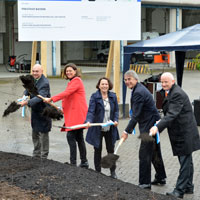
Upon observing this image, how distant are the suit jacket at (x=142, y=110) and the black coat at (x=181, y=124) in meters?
0.33

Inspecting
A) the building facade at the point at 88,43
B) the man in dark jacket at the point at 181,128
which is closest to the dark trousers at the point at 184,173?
the man in dark jacket at the point at 181,128

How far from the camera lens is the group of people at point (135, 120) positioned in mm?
6293

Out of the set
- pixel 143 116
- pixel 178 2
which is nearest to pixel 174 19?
pixel 178 2

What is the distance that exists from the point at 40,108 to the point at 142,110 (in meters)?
1.93

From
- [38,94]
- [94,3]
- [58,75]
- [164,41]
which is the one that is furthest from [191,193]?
[58,75]

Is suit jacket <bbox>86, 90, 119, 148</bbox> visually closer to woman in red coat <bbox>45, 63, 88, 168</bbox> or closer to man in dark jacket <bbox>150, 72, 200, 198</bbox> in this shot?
woman in red coat <bbox>45, 63, 88, 168</bbox>

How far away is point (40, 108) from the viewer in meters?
7.78

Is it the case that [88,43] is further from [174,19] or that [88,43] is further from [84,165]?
[84,165]

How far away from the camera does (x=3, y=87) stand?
71.7 feet

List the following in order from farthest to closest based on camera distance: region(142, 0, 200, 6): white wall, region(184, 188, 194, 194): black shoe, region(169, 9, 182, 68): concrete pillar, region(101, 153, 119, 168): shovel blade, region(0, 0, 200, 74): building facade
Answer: region(169, 9, 182, 68): concrete pillar → region(0, 0, 200, 74): building facade → region(142, 0, 200, 6): white wall → region(184, 188, 194, 194): black shoe → region(101, 153, 119, 168): shovel blade

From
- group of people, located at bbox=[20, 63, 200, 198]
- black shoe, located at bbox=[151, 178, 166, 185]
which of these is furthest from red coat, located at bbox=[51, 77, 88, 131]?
black shoe, located at bbox=[151, 178, 166, 185]

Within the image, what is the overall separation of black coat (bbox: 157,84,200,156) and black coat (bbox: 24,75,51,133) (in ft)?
7.36

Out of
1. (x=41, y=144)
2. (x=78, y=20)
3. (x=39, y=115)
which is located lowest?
(x=41, y=144)

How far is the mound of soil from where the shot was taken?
17.5ft
